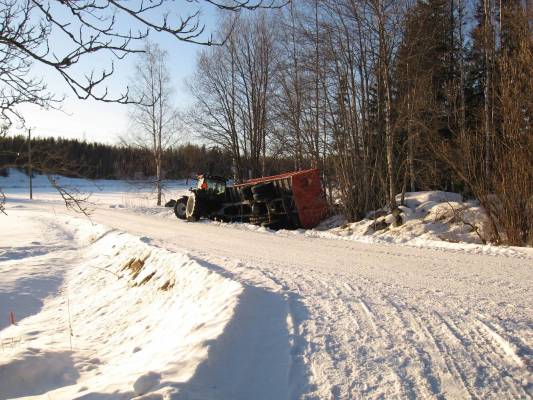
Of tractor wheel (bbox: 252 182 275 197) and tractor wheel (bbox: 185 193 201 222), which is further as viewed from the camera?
tractor wheel (bbox: 185 193 201 222)

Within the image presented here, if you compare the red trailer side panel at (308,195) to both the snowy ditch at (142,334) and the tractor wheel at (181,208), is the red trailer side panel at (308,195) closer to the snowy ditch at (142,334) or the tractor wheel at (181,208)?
the snowy ditch at (142,334)

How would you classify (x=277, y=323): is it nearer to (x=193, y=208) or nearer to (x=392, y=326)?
(x=392, y=326)

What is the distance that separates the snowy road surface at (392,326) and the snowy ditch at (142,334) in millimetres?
53

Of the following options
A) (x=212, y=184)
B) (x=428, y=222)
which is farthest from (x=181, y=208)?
(x=428, y=222)

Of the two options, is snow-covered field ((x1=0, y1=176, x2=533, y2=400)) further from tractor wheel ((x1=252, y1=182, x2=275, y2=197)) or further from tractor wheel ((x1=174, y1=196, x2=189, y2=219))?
tractor wheel ((x1=174, y1=196, x2=189, y2=219))

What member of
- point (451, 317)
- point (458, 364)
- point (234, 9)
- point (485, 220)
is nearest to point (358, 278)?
point (451, 317)

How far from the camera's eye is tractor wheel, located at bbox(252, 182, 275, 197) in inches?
609

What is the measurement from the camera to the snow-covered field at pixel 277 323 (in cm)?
338

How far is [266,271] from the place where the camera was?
23.2 ft

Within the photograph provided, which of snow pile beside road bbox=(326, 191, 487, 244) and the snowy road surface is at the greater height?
snow pile beside road bbox=(326, 191, 487, 244)

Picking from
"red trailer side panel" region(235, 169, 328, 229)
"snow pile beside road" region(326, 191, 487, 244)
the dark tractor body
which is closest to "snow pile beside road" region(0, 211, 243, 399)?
the dark tractor body

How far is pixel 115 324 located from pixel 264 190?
921cm

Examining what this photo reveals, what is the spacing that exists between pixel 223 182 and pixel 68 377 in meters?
14.3

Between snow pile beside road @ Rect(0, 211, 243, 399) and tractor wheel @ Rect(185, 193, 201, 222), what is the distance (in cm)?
591
